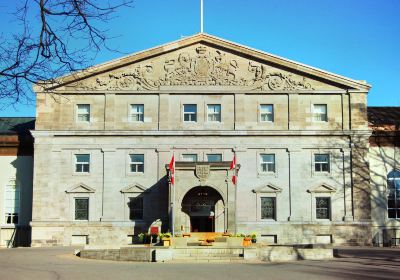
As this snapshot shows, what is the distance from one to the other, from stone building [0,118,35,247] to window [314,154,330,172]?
74.1 feet

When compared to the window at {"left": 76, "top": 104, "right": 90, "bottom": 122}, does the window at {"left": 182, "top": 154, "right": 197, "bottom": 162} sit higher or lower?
lower

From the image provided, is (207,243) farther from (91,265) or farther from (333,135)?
(333,135)

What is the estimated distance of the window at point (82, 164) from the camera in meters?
45.0

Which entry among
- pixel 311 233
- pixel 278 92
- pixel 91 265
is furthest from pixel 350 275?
pixel 278 92

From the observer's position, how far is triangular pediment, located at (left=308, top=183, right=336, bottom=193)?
4472 cm

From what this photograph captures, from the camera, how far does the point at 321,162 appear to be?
4538cm

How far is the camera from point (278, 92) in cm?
4538

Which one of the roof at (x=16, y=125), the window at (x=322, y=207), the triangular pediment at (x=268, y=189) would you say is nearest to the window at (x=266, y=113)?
the triangular pediment at (x=268, y=189)

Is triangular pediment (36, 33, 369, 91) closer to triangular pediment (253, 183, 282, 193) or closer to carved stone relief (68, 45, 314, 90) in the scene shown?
carved stone relief (68, 45, 314, 90)

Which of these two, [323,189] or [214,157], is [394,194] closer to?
[323,189]

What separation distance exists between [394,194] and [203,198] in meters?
15.6

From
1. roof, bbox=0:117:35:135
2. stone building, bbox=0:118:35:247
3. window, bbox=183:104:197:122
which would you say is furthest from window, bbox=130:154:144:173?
roof, bbox=0:117:35:135

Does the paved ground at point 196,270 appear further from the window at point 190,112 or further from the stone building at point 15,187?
the window at point 190,112

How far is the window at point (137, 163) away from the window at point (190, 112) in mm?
4532
